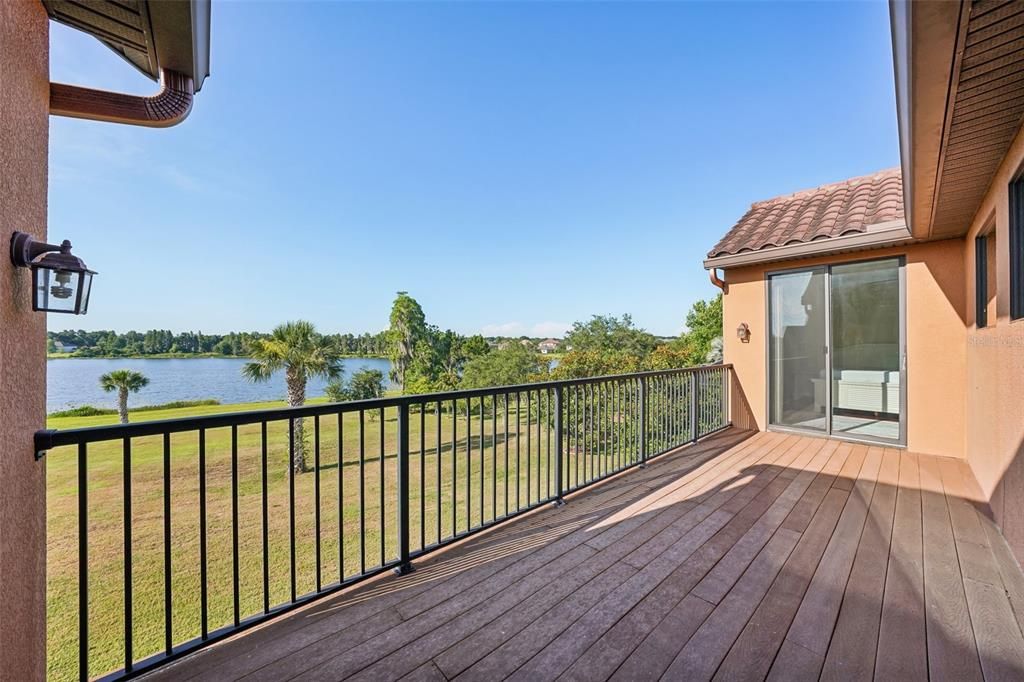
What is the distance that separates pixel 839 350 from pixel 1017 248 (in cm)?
258

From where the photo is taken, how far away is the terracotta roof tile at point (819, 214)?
443 cm

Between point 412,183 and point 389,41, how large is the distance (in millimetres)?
9422

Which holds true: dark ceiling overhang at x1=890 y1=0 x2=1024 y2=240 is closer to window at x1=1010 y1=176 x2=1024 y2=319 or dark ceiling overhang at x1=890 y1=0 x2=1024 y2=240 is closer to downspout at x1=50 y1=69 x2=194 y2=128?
window at x1=1010 y1=176 x2=1024 y2=319

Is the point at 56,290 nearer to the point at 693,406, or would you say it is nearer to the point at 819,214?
the point at 693,406

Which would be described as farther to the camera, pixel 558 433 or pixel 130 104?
pixel 558 433

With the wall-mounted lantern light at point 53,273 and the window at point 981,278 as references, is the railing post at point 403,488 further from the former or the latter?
the window at point 981,278

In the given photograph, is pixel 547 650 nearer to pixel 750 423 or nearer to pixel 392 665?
pixel 392 665

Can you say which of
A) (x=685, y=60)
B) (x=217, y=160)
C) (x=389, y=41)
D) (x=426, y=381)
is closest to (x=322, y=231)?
(x=217, y=160)

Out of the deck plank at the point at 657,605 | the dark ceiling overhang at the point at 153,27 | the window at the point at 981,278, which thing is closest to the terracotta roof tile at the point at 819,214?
the window at the point at 981,278

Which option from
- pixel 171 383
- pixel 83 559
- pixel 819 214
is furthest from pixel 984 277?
pixel 171 383

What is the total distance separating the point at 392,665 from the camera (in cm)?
154

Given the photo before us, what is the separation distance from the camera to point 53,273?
1.30 meters

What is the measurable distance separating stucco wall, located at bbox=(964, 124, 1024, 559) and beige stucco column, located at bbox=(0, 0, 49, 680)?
14.0 ft

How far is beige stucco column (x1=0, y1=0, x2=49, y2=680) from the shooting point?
1.17 meters
